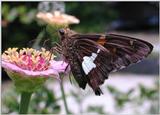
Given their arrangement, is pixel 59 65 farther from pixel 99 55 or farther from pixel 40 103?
pixel 40 103

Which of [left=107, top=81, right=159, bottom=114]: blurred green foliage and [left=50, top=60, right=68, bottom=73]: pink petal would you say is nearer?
[left=50, top=60, right=68, bottom=73]: pink petal

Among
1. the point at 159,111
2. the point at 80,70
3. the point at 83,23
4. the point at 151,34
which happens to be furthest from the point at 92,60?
the point at 151,34

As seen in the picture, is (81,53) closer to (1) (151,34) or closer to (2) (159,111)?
(2) (159,111)

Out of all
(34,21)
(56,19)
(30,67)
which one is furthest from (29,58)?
(34,21)

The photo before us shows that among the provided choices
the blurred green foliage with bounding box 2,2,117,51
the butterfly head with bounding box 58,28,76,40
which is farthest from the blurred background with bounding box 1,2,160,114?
the butterfly head with bounding box 58,28,76,40

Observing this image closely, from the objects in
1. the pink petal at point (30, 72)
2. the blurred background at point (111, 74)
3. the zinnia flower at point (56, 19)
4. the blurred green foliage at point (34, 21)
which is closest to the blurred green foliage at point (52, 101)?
the blurred background at point (111, 74)

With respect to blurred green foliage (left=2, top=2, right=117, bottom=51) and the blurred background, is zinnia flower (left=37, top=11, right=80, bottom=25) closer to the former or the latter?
the blurred background

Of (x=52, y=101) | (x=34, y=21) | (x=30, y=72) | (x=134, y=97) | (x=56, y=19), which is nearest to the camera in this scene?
(x=30, y=72)
